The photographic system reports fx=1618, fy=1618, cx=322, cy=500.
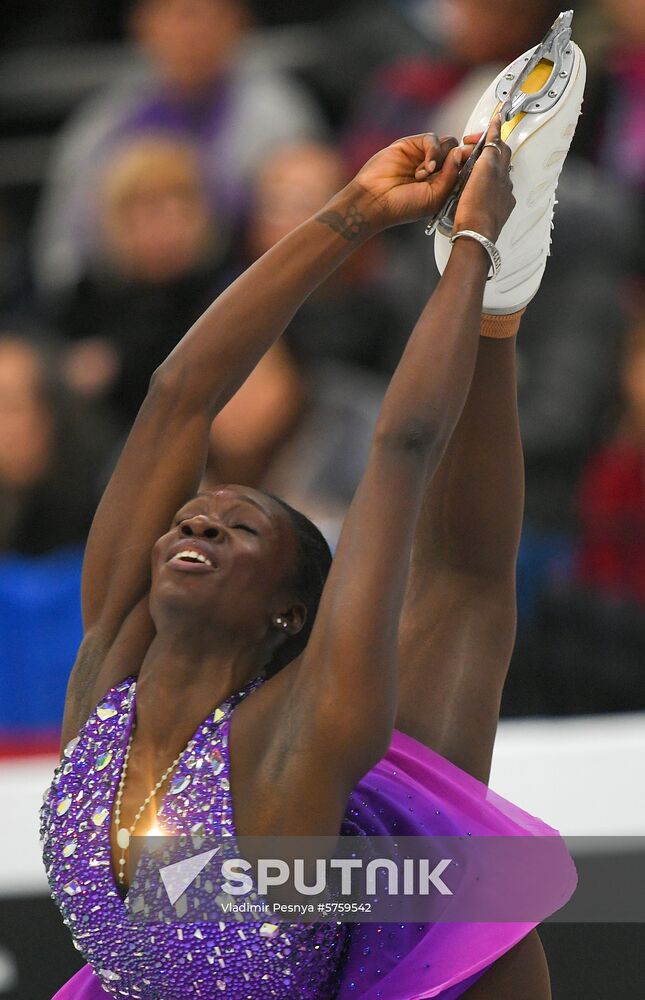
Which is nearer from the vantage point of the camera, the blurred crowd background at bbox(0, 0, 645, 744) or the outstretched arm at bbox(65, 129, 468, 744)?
the outstretched arm at bbox(65, 129, 468, 744)

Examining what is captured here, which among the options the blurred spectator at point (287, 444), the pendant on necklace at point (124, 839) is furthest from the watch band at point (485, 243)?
the blurred spectator at point (287, 444)

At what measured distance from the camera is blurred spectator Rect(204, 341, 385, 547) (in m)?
4.28

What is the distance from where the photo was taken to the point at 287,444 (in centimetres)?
433

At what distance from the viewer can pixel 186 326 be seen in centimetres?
492

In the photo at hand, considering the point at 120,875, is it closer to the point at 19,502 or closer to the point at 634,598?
the point at 634,598

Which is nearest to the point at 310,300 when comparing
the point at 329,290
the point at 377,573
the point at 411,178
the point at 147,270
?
the point at 329,290

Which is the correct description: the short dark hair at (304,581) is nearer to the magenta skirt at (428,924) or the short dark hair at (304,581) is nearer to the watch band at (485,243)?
the magenta skirt at (428,924)

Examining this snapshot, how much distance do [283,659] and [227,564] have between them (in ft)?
0.61

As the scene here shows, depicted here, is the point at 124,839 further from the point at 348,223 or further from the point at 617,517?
the point at 617,517

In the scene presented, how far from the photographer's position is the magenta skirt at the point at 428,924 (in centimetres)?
228

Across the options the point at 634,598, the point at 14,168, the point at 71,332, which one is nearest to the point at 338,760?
the point at 634,598

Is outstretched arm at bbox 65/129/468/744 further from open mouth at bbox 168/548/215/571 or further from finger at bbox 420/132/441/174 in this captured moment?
open mouth at bbox 168/548/215/571

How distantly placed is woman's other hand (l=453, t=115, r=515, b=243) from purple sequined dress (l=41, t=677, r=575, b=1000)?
719mm

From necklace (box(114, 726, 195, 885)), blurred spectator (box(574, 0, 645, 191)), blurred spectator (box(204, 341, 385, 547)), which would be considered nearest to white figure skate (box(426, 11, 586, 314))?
necklace (box(114, 726, 195, 885))
